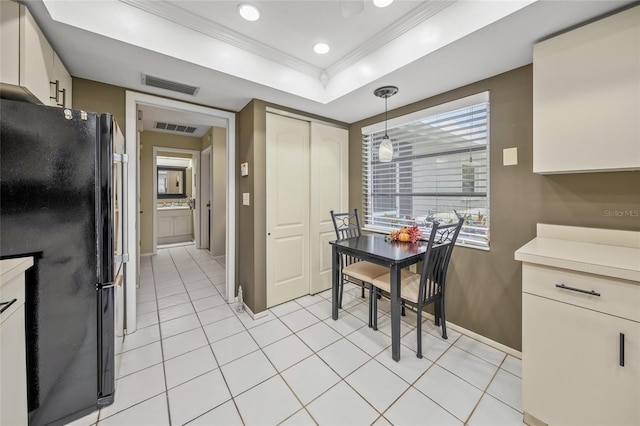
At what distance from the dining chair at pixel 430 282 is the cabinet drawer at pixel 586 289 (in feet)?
2.08

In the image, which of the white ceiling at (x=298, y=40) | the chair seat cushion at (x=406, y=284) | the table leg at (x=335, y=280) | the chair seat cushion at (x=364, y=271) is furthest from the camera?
the table leg at (x=335, y=280)

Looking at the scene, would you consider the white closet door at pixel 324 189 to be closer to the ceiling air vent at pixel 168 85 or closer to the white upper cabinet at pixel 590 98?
the ceiling air vent at pixel 168 85

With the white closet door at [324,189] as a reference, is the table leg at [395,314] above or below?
below

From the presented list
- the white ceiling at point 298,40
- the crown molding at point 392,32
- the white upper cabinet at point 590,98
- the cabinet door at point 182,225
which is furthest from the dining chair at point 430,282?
the cabinet door at point 182,225

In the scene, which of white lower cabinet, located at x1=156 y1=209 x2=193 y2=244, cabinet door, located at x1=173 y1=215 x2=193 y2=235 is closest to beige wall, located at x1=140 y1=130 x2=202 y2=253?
white lower cabinet, located at x1=156 y1=209 x2=193 y2=244

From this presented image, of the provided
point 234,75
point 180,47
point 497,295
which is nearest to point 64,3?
point 180,47

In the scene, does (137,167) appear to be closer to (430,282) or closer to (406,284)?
(406,284)

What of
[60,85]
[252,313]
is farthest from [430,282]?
[60,85]

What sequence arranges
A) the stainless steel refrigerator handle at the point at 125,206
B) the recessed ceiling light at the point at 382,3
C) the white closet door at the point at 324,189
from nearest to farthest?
1. the recessed ceiling light at the point at 382,3
2. the stainless steel refrigerator handle at the point at 125,206
3. the white closet door at the point at 324,189

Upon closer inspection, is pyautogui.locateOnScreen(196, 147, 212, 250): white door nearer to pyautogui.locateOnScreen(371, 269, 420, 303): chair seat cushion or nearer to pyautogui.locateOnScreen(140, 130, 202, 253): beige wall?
pyautogui.locateOnScreen(140, 130, 202, 253): beige wall

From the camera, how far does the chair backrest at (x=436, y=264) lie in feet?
6.36

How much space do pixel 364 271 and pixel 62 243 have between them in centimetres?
225

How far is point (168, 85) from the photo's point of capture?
2246 mm

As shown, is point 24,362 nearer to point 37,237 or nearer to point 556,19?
point 37,237
